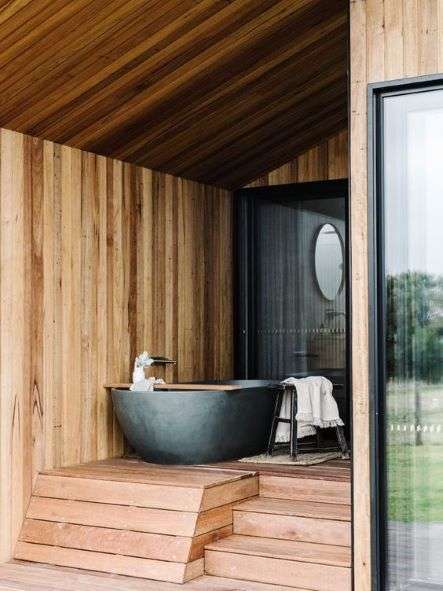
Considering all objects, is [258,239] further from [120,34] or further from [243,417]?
[120,34]

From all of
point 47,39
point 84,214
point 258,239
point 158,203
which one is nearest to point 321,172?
point 258,239

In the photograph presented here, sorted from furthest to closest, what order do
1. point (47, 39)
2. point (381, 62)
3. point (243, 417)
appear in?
point (243, 417) → point (47, 39) → point (381, 62)

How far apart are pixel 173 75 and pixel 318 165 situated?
209 cm

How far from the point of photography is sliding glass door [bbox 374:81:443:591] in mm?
4023

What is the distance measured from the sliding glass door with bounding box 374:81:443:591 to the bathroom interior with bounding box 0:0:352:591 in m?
0.64

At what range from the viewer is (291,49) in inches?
216

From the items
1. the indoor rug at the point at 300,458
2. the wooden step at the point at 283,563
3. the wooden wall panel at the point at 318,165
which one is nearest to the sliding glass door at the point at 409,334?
the wooden step at the point at 283,563

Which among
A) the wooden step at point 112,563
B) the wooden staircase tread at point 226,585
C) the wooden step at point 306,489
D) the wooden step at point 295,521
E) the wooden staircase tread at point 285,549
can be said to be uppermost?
the wooden step at point 306,489

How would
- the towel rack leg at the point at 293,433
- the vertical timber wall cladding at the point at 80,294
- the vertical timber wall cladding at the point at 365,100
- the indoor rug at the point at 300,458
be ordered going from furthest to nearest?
the towel rack leg at the point at 293,433
the indoor rug at the point at 300,458
the vertical timber wall cladding at the point at 80,294
the vertical timber wall cladding at the point at 365,100

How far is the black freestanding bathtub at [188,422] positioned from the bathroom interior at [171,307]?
0.01m

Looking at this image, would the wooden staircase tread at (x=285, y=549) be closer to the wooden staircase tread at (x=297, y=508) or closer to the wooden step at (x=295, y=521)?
the wooden step at (x=295, y=521)

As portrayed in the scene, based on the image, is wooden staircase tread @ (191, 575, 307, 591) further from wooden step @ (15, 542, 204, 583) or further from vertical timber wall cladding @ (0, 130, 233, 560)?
vertical timber wall cladding @ (0, 130, 233, 560)

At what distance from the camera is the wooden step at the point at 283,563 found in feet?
15.1

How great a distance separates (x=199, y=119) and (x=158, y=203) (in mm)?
756
